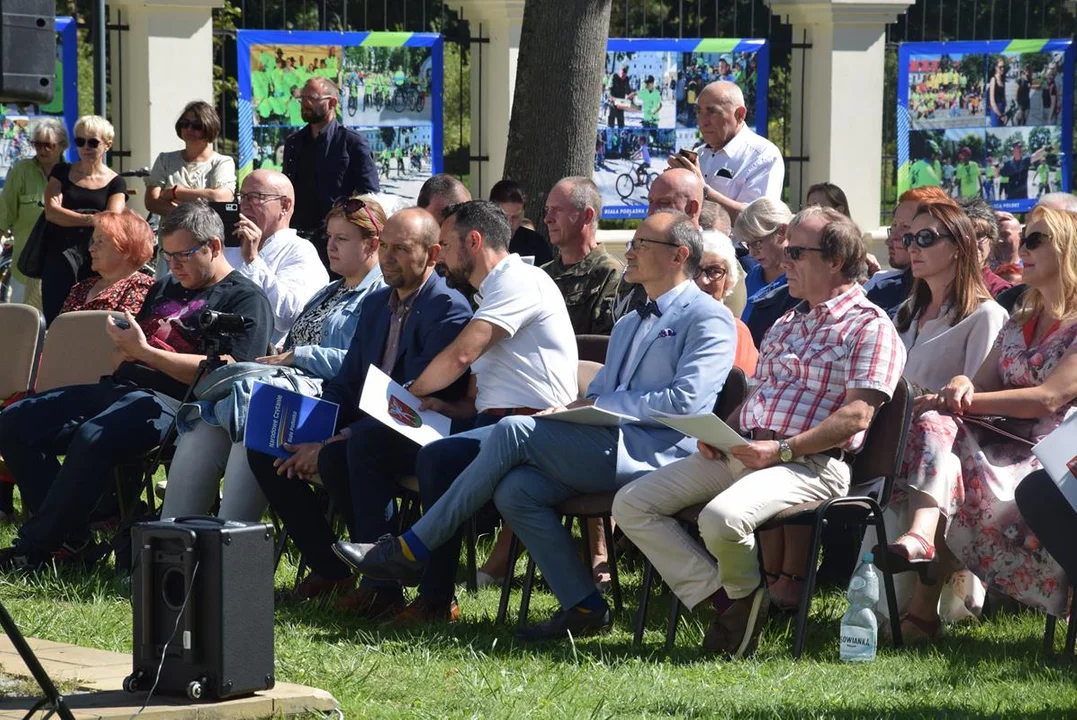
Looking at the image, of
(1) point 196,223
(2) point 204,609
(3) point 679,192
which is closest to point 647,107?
(3) point 679,192

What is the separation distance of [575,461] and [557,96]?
500 cm

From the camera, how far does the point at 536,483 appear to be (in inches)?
239

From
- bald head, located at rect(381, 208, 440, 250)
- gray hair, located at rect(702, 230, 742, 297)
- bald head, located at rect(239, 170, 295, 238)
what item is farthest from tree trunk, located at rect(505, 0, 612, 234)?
bald head, located at rect(381, 208, 440, 250)

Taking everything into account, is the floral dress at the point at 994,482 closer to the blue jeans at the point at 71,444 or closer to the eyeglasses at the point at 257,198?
the blue jeans at the point at 71,444

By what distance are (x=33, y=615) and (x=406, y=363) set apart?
173 cm

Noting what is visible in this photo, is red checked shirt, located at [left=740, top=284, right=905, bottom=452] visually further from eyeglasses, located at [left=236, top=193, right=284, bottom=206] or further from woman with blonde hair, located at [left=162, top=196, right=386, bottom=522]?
eyeglasses, located at [left=236, top=193, right=284, bottom=206]

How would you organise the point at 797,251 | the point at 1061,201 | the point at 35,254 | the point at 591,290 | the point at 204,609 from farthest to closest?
the point at 35,254 < the point at 591,290 < the point at 1061,201 < the point at 797,251 < the point at 204,609

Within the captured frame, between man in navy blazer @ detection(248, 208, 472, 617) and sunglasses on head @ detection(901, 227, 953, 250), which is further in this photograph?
man in navy blazer @ detection(248, 208, 472, 617)

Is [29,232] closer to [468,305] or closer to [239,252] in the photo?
[239,252]

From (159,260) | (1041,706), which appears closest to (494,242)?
(1041,706)

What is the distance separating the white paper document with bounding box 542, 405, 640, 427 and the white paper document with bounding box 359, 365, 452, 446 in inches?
24.2

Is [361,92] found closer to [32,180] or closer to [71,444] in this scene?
[32,180]

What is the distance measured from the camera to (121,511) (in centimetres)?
749

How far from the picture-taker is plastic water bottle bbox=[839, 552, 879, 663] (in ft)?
18.4
